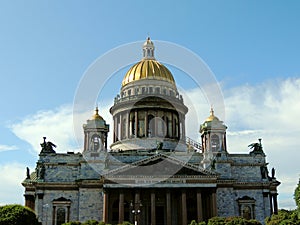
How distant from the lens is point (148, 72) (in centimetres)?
6962

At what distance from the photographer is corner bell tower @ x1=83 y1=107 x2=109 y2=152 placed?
61281mm

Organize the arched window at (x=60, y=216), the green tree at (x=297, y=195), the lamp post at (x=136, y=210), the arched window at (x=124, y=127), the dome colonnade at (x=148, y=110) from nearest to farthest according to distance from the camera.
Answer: the green tree at (x=297, y=195) → the lamp post at (x=136, y=210) → the arched window at (x=60, y=216) → the dome colonnade at (x=148, y=110) → the arched window at (x=124, y=127)

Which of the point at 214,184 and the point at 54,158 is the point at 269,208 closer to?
the point at 214,184

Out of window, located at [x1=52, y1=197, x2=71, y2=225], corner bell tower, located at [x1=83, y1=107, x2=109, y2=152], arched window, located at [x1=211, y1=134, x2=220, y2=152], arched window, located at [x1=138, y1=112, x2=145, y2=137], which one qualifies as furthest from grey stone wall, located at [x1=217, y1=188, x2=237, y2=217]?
window, located at [x1=52, y1=197, x2=71, y2=225]

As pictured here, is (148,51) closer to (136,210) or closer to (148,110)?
(148,110)

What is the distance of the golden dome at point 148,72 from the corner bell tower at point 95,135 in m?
11.2

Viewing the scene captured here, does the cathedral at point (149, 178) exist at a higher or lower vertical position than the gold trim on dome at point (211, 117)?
lower

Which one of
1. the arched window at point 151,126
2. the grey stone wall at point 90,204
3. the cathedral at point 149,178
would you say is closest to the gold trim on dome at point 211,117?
the cathedral at point 149,178

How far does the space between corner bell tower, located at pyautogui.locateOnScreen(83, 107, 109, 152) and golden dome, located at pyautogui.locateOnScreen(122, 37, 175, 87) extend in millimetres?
11210

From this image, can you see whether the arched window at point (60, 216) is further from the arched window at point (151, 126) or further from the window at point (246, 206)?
the window at point (246, 206)

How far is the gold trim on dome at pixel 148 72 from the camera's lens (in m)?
69.6

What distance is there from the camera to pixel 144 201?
58031mm

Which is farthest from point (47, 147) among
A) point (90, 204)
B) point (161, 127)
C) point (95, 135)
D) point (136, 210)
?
point (161, 127)

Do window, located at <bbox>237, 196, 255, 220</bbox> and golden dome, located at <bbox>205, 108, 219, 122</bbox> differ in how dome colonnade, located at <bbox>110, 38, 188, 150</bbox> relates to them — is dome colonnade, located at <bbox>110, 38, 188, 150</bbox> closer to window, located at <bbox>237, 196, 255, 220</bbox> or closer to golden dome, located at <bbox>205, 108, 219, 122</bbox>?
golden dome, located at <bbox>205, 108, 219, 122</bbox>
